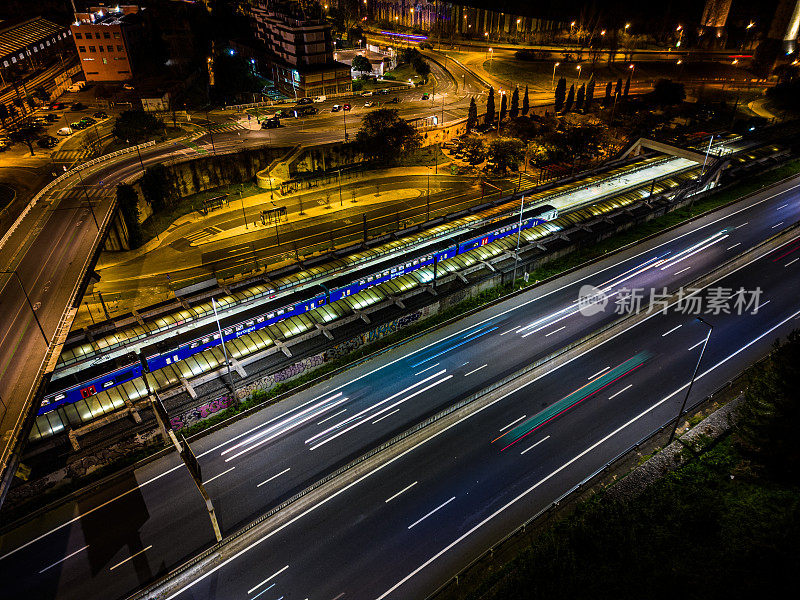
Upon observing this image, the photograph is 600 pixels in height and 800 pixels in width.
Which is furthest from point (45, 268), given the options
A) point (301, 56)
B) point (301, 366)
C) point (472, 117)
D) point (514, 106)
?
point (514, 106)

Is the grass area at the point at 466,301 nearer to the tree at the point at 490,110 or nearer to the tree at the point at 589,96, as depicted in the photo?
the tree at the point at 589,96

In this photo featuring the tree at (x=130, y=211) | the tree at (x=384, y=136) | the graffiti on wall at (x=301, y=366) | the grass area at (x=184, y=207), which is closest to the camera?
the graffiti on wall at (x=301, y=366)

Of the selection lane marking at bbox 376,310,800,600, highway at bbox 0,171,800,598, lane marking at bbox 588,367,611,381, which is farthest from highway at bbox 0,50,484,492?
lane marking at bbox 588,367,611,381

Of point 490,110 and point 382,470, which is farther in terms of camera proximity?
point 490,110

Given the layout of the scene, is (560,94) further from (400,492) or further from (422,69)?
(400,492)

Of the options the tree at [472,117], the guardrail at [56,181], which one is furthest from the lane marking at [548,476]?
the tree at [472,117]

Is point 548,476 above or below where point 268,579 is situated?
above
